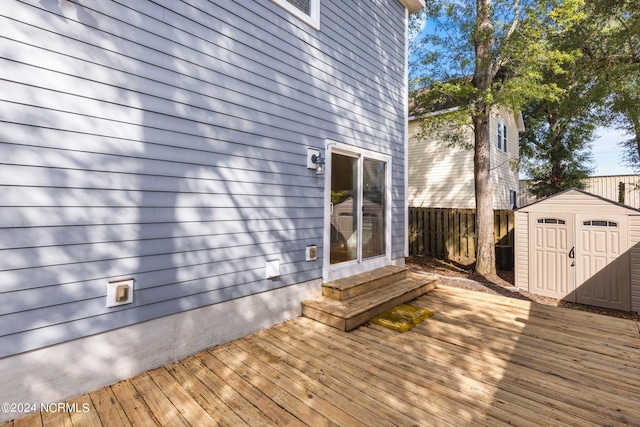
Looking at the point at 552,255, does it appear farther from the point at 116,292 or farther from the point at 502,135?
the point at 502,135

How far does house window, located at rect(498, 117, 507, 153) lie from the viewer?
11.7 metres

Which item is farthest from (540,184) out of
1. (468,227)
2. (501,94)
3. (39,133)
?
(39,133)

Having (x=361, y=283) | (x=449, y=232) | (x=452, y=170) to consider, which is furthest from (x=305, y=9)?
(x=452, y=170)

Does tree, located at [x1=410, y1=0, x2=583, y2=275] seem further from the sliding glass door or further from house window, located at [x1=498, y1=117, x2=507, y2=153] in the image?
house window, located at [x1=498, y1=117, x2=507, y2=153]

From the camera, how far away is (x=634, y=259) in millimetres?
4875

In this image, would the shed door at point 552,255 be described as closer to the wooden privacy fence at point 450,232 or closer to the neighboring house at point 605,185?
the wooden privacy fence at point 450,232

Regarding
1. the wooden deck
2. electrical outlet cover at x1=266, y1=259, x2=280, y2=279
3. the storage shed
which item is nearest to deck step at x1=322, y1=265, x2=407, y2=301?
the wooden deck

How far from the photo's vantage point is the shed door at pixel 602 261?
4988mm

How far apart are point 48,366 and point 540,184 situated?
1746 cm

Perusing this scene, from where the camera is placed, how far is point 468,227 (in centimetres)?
839

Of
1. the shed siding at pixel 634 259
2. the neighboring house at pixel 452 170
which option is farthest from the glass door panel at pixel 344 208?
the neighboring house at pixel 452 170

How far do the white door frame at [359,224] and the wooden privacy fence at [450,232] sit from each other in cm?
410

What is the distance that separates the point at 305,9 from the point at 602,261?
6361 millimetres

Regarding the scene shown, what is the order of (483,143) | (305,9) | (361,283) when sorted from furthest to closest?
1. (483,143)
2. (361,283)
3. (305,9)
